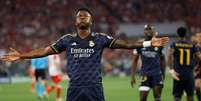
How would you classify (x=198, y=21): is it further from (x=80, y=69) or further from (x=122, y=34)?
(x=80, y=69)

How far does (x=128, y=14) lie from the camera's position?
154 feet

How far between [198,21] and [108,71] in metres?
7.46

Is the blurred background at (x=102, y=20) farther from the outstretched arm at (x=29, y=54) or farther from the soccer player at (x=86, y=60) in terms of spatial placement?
the soccer player at (x=86, y=60)

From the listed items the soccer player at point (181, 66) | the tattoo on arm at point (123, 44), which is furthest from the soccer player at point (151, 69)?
the tattoo on arm at point (123, 44)

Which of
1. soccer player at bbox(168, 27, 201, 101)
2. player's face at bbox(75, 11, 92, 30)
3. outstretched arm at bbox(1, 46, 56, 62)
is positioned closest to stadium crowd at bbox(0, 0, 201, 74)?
soccer player at bbox(168, 27, 201, 101)

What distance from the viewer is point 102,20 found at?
153ft

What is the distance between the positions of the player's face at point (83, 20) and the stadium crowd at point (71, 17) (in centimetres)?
3367

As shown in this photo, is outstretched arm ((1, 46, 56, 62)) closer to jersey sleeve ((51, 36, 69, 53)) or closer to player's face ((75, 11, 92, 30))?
jersey sleeve ((51, 36, 69, 53))

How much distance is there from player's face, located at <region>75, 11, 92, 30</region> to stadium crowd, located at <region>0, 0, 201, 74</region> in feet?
110

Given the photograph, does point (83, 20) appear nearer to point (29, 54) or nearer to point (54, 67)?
point (29, 54)

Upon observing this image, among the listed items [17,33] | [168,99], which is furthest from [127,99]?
[17,33]

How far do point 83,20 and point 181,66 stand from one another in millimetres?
6456

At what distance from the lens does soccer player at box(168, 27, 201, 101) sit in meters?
14.6

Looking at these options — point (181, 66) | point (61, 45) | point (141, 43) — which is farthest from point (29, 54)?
point (181, 66)
